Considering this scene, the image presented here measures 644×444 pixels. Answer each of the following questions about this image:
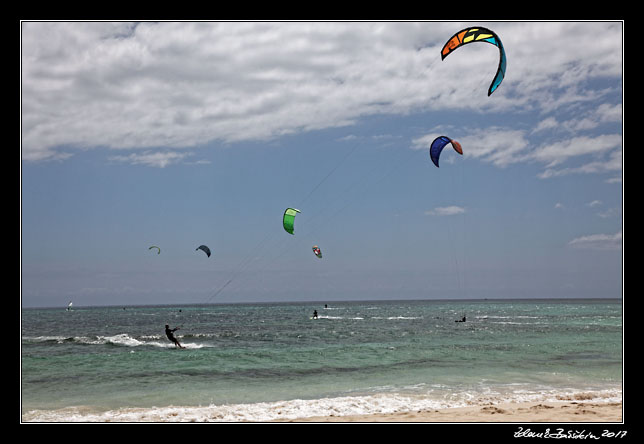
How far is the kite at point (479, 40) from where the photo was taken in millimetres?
11773

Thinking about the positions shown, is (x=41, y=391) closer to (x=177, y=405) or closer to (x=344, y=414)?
(x=177, y=405)

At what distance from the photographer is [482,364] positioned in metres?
15.5

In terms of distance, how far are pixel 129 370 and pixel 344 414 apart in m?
8.63

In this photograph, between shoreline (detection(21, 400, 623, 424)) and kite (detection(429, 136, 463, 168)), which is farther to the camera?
kite (detection(429, 136, 463, 168))

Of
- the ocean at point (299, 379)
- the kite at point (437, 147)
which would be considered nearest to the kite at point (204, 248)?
the ocean at point (299, 379)

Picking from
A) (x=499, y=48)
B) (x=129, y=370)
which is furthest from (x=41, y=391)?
(x=499, y=48)

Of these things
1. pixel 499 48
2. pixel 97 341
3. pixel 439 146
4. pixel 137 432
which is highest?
pixel 499 48

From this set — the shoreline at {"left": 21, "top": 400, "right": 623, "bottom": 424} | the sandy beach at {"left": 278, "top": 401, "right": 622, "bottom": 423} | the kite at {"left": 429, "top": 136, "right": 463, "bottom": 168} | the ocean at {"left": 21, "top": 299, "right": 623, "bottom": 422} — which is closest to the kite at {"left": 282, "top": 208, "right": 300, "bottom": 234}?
the ocean at {"left": 21, "top": 299, "right": 623, "bottom": 422}

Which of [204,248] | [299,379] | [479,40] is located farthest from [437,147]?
[204,248]

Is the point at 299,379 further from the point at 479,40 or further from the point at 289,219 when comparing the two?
the point at 479,40

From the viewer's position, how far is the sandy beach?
862 centimetres

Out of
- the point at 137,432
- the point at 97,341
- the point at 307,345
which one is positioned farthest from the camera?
the point at 97,341

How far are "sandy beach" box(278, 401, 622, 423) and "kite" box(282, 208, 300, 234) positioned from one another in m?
9.68

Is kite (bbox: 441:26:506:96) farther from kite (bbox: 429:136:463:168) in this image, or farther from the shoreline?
the shoreline
